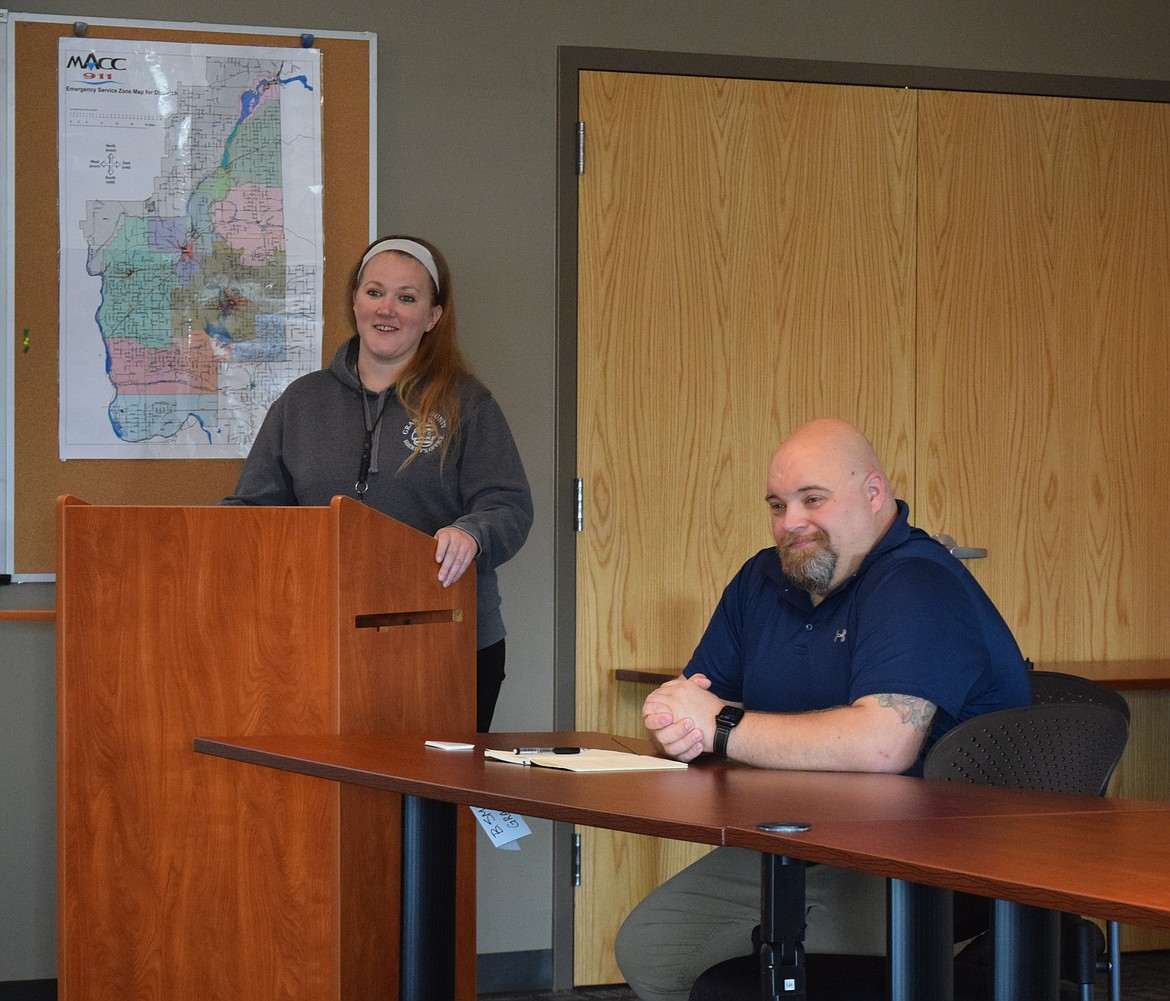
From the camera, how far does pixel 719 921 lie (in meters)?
2.25

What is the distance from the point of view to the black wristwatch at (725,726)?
2066mm

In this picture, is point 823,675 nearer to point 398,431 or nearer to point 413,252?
point 398,431

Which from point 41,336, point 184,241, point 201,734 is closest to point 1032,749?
point 201,734

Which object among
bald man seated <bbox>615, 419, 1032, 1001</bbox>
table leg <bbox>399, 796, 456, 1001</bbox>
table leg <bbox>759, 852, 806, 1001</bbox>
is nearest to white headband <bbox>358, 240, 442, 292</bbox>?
bald man seated <bbox>615, 419, 1032, 1001</bbox>

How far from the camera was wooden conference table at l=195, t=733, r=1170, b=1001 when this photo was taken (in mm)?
1202

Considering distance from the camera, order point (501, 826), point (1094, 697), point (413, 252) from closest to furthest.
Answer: point (501, 826), point (1094, 697), point (413, 252)

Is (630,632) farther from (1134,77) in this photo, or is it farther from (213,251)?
(1134,77)

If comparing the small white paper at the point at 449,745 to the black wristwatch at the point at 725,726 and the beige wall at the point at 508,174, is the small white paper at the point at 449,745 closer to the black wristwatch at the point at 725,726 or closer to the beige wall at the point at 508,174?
the black wristwatch at the point at 725,726

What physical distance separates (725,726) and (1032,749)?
0.44 meters

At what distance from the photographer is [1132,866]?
1221mm

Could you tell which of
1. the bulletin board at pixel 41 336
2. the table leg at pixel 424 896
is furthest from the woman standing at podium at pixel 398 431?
the table leg at pixel 424 896

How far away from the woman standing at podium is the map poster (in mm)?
605

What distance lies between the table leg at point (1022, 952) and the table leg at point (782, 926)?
0.69 ft

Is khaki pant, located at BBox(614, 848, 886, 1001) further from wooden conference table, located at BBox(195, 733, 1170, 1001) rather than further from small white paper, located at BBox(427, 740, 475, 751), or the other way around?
small white paper, located at BBox(427, 740, 475, 751)
